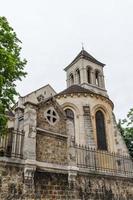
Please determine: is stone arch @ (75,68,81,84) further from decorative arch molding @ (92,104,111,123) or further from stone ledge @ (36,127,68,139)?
stone ledge @ (36,127,68,139)

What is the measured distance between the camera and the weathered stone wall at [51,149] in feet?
30.4

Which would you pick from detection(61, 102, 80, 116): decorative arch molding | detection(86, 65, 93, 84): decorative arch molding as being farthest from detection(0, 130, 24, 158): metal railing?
detection(86, 65, 93, 84): decorative arch molding

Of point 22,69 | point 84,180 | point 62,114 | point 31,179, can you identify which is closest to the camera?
point 31,179

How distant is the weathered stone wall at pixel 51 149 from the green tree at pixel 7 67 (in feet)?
6.92

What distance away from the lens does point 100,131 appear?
19.7 metres

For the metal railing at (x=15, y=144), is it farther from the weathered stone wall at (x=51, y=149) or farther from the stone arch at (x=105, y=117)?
the stone arch at (x=105, y=117)

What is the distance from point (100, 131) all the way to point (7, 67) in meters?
13.6

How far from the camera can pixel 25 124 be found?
9273 millimetres

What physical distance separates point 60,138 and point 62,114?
1230 millimetres

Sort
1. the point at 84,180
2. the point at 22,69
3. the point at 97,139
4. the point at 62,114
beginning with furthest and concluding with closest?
the point at 97,139, the point at 62,114, the point at 84,180, the point at 22,69

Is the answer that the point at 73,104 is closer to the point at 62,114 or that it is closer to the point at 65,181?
the point at 62,114

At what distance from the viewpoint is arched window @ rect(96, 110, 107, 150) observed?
63.0 feet

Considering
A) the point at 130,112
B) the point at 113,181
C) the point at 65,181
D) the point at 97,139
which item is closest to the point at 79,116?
the point at 97,139

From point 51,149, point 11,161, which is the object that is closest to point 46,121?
point 51,149
